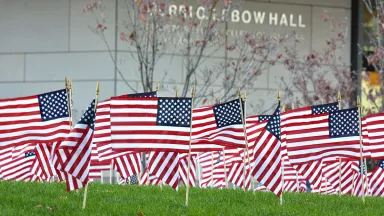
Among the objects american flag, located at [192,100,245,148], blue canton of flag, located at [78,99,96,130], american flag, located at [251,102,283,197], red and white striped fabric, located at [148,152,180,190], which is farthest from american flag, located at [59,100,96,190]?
american flag, located at [192,100,245,148]

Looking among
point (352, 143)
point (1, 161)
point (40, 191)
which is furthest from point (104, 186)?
point (1, 161)

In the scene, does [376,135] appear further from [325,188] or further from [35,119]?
[35,119]

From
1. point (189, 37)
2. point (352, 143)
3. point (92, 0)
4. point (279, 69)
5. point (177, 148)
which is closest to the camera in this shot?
point (177, 148)

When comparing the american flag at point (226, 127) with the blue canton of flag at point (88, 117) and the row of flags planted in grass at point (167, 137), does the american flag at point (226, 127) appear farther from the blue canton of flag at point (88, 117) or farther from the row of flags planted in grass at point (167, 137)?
the blue canton of flag at point (88, 117)

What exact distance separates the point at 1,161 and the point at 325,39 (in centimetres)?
1470

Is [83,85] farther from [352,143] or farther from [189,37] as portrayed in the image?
[352,143]

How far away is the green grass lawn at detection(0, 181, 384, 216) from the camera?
16.0 meters

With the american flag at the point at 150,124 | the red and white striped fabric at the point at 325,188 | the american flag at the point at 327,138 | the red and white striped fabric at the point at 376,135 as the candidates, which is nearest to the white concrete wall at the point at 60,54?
the red and white striped fabric at the point at 325,188

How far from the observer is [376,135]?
2120 centimetres

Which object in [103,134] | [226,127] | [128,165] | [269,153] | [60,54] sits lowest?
[128,165]

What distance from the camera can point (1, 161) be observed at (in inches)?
982

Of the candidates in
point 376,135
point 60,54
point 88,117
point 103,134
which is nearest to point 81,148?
point 88,117

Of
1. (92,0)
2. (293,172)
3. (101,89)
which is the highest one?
(92,0)

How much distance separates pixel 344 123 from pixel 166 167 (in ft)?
11.1
